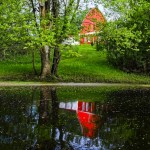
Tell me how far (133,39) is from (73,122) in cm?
2505

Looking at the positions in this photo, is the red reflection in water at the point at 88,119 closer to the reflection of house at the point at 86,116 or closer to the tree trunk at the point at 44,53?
the reflection of house at the point at 86,116

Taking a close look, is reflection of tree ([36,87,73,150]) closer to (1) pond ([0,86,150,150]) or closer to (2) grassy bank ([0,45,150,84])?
(1) pond ([0,86,150,150])

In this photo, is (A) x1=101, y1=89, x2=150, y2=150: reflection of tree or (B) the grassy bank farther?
(B) the grassy bank

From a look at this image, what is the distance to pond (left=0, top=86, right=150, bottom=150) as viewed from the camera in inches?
437

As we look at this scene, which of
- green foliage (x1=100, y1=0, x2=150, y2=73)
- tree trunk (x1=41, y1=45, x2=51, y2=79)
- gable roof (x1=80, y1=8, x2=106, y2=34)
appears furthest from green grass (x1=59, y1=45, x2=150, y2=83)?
gable roof (x1=80, y1=8, x2=106, y2=34)

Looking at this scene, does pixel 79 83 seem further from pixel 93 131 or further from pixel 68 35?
pixel 93 131

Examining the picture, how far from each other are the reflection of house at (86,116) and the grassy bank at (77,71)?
37.2 ft

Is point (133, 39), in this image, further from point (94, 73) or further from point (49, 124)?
point (49, 124)

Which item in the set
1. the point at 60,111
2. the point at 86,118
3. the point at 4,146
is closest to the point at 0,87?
the point at 60,111

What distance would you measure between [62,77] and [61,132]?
905 inches

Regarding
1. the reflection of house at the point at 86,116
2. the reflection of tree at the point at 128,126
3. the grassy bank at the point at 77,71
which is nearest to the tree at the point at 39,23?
the grassy bank at the point at 77,71


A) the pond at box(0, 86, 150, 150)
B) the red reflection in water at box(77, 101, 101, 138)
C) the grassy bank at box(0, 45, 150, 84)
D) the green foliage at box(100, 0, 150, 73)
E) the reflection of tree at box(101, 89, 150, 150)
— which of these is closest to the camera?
the pond at box(0, 86, 150, 150)

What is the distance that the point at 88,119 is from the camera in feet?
51.9

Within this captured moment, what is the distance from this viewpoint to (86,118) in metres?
16.1
